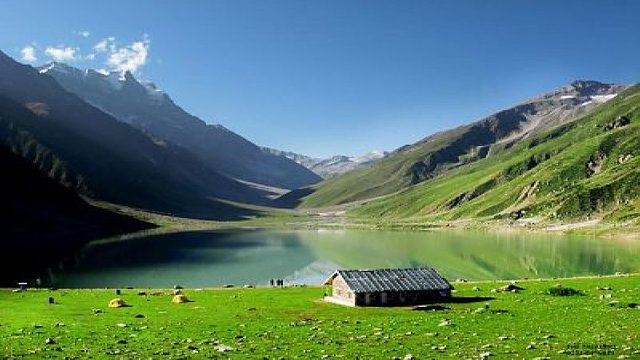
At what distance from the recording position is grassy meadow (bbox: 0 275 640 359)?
111 ft

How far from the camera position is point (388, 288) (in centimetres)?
6288

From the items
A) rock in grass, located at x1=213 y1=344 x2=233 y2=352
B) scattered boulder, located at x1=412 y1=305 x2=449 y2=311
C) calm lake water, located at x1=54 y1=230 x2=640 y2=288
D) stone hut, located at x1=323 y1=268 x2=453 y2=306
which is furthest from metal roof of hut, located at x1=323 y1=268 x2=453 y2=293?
calm lake water, located at x1=54 y1=230 x2=640 y2=288

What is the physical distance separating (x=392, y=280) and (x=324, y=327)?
773 inches

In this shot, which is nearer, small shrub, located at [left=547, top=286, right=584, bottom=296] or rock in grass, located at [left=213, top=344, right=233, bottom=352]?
rock in grass, located at [left=213, top=344, right=233, bottom=352]

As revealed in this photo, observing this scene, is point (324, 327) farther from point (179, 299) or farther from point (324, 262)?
point (324, 262)

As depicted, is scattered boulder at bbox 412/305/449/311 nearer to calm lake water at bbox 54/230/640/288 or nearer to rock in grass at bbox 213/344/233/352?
rock in grass at bbox 213/344/233/352

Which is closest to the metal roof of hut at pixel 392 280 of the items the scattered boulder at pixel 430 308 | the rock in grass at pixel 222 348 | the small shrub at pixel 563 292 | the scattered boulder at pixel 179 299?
the scattered boulder at pixel 430 308

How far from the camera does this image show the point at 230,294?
78438 millimetres

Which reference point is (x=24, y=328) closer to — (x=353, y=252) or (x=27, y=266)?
(x=27, y=266)

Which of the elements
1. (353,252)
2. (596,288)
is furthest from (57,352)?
(353,252)

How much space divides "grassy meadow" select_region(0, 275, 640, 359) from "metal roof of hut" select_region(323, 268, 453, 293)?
9.86 feet

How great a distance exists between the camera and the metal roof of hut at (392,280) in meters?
62.8

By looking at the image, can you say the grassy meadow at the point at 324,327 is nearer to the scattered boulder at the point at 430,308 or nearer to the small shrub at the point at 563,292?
the small shrub at the point at 563,292

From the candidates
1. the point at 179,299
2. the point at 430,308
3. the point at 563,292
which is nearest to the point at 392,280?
the point at 430,308
